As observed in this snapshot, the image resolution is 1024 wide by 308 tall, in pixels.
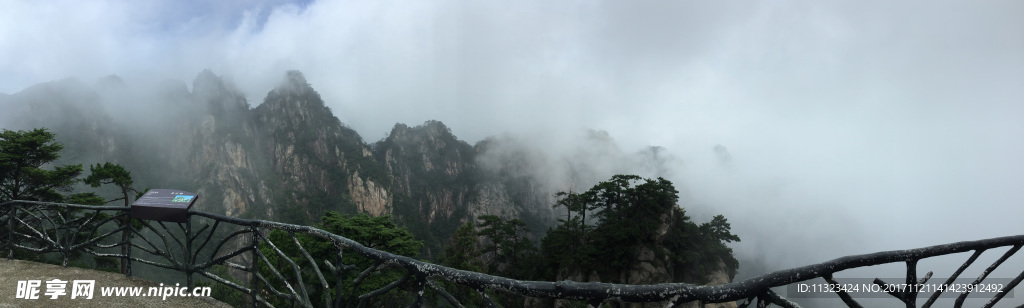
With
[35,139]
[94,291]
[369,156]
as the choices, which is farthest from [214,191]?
[94,291]

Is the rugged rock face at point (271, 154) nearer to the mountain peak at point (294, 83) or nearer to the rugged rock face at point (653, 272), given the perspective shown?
the mountain peak at point (294, 83)

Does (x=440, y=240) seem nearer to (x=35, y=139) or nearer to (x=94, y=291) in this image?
(x=35, y=139)

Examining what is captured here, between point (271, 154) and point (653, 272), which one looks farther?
point (271, 154)

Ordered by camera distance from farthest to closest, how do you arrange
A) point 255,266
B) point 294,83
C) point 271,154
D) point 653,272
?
1. point 294,83
2. point 271,154
3. point 653,272
4. point 255,266

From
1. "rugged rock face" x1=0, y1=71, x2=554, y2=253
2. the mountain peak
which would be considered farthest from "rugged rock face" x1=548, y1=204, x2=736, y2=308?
the mountain peak

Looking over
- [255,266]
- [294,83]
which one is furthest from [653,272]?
[294,83]

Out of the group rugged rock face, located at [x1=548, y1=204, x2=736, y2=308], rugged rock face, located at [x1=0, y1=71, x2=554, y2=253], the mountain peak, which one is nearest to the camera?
rugged rock face, located at [x1=548, y1=204, x2=736, y2=308]

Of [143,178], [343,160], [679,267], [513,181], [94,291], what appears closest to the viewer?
[94,291]

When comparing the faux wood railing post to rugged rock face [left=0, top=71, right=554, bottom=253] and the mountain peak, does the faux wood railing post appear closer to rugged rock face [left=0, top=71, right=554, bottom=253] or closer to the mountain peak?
rugged rock face [left=0, top=71, right=554, bottom=253]

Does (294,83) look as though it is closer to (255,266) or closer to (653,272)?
(653,272)

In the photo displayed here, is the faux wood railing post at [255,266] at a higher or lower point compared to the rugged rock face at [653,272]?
higher

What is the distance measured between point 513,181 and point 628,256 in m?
83.7

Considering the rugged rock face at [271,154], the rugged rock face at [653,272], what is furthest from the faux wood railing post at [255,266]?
the rugged rock face at [271,154]

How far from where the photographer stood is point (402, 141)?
11956 centimetres
